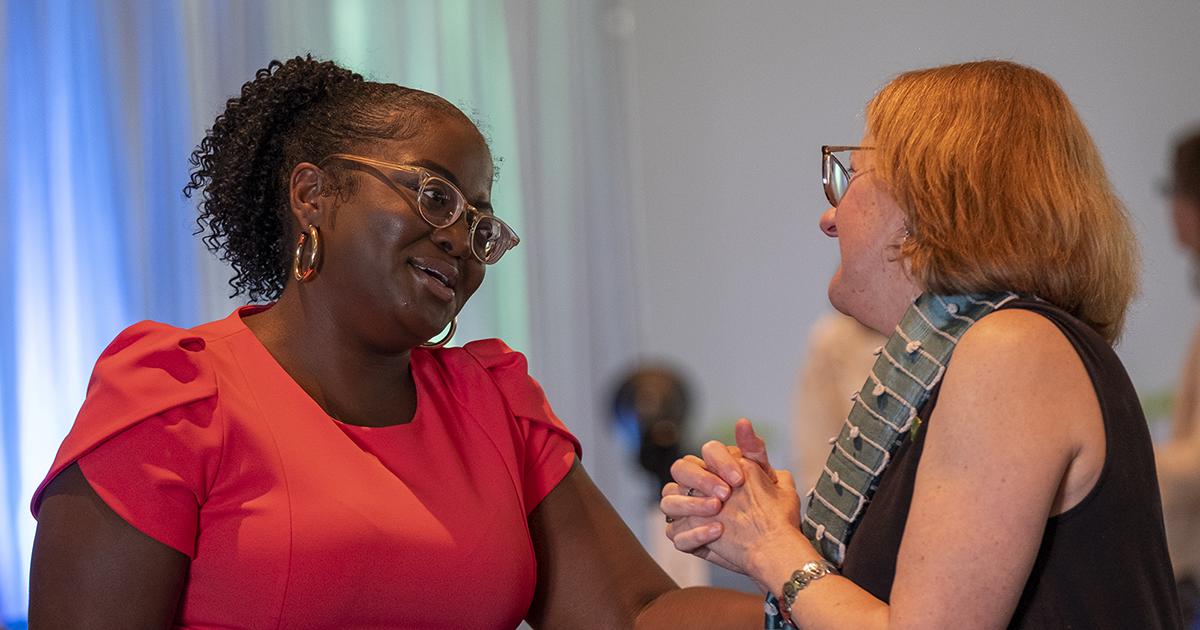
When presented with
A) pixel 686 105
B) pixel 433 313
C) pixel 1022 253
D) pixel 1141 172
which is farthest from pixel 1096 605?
pixel 686 105

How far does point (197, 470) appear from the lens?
50.8 inches

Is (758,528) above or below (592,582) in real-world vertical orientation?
above

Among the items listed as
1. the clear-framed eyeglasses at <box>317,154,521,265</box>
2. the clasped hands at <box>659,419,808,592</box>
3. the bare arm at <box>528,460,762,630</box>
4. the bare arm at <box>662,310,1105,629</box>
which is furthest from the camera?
the bare arm at <box>528,460,762,630</box>

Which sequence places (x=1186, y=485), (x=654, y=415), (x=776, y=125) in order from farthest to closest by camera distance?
(x=776, y=125) → (x=654, y=415) → (x=1186, y=485)

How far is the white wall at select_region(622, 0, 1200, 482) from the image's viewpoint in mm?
4289

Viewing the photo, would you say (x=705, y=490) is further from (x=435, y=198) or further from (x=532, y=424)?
(x=435, y=198)

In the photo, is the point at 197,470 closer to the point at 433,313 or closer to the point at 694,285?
the point at 433,313

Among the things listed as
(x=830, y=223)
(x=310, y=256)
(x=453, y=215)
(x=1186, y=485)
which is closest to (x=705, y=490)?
(x=830, y=223)

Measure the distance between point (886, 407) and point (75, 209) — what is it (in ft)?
7.95

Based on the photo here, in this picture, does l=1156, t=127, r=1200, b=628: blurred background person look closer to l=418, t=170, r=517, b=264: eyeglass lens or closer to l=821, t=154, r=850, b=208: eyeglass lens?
l=821, t=154, r=850, b=208: eyeglass lens

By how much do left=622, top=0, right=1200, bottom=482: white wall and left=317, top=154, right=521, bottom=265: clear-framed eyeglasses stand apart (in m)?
3.23

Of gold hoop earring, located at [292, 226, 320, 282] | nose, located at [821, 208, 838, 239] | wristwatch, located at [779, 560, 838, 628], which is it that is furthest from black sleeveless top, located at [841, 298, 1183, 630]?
gold hoop earring, located at [292, 226, 320, 282]

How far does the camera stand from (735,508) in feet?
4.38

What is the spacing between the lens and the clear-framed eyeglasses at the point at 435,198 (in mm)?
1549
